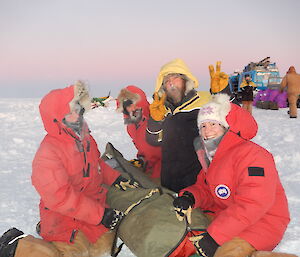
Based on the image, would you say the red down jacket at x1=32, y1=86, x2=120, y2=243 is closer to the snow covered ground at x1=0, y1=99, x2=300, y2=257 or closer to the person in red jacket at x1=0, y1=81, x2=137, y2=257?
the person in red jacket at x1=0, y1=81, x2=137, y2=257

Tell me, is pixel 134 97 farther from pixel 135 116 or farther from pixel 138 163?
pixel 138 163

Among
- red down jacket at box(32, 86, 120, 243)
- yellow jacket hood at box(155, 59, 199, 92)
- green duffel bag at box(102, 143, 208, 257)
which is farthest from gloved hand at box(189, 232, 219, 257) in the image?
yellow jacket hood at box(155, 59, 199, 92)

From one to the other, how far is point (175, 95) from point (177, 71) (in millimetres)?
246

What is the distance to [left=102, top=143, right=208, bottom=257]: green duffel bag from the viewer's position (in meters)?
2.18

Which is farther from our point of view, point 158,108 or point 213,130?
point 158,108

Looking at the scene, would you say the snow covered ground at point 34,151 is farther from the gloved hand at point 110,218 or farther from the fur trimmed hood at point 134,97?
A: the fur trimmed hood at point 134,97

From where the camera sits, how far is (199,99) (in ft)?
9.96

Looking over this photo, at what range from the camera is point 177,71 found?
10.1 feet

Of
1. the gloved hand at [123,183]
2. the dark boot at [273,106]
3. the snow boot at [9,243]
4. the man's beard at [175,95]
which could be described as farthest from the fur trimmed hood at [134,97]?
the dark boot at [273,106]

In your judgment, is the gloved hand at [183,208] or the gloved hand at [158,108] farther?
the gloved hand at [158,108]

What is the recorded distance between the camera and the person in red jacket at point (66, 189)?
2.14 metres

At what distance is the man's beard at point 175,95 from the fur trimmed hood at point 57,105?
1.14 meters

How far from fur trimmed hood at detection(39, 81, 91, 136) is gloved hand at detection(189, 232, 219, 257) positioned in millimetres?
1301

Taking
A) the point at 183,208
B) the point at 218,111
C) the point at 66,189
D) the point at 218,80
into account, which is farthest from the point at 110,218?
the point at 218,80
